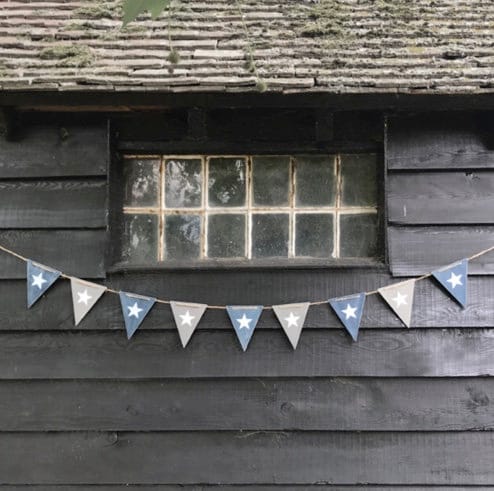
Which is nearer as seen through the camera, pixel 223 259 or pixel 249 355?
pixel 249 355

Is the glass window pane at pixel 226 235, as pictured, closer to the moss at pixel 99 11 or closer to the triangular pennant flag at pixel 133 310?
the triangular pennant flag at pixel 133 310

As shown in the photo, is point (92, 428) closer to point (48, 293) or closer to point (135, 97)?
point (48, 293)

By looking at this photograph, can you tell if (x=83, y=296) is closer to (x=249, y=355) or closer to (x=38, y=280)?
(x=38, y=280)

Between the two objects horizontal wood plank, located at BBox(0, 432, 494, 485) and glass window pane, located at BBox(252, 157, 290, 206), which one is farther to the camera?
glass window pane, located at BBox(252, 157, 290, 206)

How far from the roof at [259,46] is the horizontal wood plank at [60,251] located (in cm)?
69

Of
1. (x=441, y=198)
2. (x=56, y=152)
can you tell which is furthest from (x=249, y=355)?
(x=56, y=152)

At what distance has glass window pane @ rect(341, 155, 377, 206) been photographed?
269 cm

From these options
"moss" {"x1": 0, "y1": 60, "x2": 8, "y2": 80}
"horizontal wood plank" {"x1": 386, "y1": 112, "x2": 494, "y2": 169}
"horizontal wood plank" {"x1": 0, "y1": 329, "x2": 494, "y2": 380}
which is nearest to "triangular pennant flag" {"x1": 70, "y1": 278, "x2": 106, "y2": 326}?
"horizontal wood plank" {"x1": 0, "y1": 329, "x2": 494, "y2": 380}

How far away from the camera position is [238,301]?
255 cm

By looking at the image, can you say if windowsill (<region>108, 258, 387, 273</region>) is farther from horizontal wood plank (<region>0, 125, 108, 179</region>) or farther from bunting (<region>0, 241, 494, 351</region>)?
horizontal wood plank (<region>0, 125, 108, 179</region>)

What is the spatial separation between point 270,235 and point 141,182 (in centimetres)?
70

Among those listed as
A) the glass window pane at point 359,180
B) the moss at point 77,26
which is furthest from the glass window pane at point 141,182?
the glass window pane at point 359,180

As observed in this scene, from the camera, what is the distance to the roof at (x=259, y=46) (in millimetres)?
2332

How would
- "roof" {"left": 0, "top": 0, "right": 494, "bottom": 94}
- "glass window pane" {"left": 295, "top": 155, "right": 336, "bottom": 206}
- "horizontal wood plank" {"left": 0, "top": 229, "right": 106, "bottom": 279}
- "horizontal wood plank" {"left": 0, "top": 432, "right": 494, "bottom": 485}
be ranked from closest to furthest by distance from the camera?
"roof" {"left": 0, "top": 0, "right": 494, "bottom": 94} < "horizontal wood plank" {"left": 0, "top": 432, "right": 494, "bottom": 485} < "horizontal wood plank" {"left": 0, "top": 229, "right": 106, "bottom": 279} < "glass window pane" {"left": 295, "top": 155, "right": 336, "bottom": 206}
